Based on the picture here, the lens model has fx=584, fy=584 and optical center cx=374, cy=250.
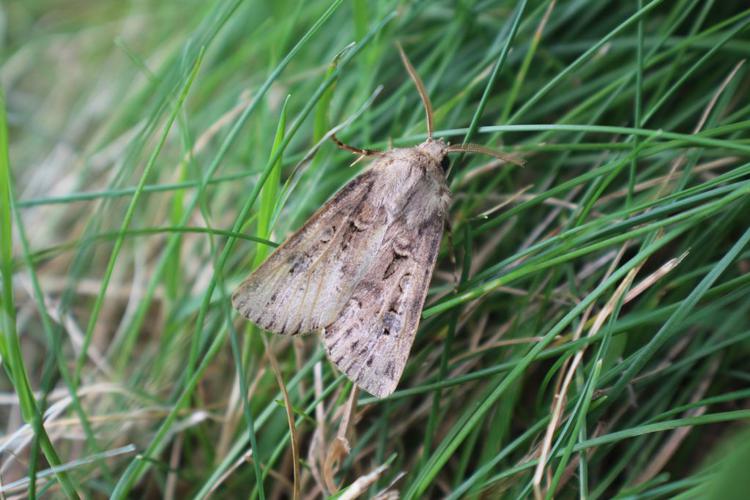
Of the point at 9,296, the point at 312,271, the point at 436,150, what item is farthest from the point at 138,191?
the point at 436,150

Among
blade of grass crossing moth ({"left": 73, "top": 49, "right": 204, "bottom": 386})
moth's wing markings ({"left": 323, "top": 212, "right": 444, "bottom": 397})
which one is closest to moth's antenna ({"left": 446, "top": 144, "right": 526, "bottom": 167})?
moth's wing markings ({"left": 323, "top": 212, "right": 444, "bottom": 397})

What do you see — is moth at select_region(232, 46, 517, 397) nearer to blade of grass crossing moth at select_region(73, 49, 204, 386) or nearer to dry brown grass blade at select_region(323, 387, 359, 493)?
dry brown grass blade at select_region(323, 387, 359, 493)

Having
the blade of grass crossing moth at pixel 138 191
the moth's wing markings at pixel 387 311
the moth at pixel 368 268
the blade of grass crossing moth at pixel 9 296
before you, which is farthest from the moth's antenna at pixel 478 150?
the blade of grass crossing moth at pixel 9 296

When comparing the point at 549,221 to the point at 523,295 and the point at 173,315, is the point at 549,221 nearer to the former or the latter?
the point at 523,295

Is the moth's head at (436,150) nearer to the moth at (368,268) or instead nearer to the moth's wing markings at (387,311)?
the moth at (368,268)

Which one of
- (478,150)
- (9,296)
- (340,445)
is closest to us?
(9,296)

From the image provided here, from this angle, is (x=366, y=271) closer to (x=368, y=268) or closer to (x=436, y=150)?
(x=368, y=268)
